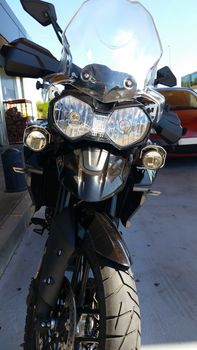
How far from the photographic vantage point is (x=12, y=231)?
363cm

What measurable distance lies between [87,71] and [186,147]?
18.0 ft

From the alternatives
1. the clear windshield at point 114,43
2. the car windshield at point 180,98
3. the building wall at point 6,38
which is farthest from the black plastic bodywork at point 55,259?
the building wall at point 6,38

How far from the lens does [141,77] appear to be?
1.78 metres

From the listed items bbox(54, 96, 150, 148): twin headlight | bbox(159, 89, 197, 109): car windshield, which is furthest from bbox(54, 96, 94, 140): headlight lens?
bbox(159, 89, 197, 109): car windshield

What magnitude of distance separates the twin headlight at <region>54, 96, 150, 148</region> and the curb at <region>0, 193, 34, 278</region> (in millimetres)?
1932

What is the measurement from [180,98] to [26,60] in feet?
21.5

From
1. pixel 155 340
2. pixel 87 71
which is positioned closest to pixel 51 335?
pixel 155 340

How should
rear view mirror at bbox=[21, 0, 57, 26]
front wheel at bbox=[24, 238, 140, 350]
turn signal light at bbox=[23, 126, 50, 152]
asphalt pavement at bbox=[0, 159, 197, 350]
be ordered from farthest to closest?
1. asphalt pavement at bbox=[0, 159, 197, 350]
2. rear view mirror at bbox=[21, 0, 57, 26]
3. turn signal light at bbox=[23, 126, 50, 152]
4. front wheel at bbox=[24, 238, 140, 350]

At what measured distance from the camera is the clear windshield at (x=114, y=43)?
66.7 inches

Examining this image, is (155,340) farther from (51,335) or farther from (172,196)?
(172,196)

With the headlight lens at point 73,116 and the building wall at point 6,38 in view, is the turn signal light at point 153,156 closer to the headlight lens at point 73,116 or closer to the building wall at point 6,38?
the headlight lens at point 73,116

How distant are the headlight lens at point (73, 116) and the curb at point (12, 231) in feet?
6.29

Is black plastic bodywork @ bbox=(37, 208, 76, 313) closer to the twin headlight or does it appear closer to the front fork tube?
the front fork tube

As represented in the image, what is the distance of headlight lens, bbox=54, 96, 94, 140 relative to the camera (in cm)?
155
